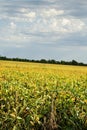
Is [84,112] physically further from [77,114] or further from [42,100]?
[42,100]

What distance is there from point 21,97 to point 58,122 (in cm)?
140

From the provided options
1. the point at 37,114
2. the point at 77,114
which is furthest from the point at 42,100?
the point at 77,114

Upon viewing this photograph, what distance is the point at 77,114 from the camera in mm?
11102

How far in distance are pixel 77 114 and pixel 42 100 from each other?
1200mm

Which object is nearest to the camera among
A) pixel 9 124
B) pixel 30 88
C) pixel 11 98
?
pixel 9 124

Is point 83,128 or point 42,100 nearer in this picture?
point 83,128

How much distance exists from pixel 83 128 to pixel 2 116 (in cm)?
205

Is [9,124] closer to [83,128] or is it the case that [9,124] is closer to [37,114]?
[37,114]

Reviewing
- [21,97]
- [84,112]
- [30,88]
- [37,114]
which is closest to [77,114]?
[84,112]

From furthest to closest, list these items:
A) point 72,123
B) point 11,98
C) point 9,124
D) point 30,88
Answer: point 30,88, point 11,98, point 9,124, point 72,123

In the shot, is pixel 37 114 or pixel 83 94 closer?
pixel 37 114

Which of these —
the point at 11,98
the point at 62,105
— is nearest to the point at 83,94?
the point at 62,105

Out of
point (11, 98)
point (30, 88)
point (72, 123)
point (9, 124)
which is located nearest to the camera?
point (72, 123)

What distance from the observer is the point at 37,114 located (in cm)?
1170
